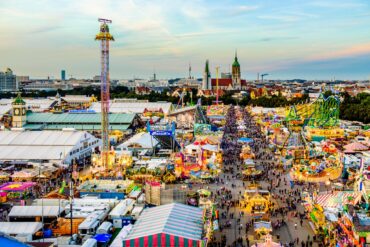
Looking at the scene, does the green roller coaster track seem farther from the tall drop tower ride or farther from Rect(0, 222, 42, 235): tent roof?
Rect(0, 222, 42, 235): tent roof

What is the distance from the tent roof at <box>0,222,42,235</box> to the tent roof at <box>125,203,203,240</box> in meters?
4.57

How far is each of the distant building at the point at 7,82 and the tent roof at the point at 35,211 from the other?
147 m

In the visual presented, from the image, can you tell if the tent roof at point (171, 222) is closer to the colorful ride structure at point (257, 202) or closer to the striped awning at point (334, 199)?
the colorful ride structure at point (257, 202)

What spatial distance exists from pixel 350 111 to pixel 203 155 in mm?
43607

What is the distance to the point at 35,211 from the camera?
2230 cm

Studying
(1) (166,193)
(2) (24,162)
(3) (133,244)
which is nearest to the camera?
(3) (133,244)

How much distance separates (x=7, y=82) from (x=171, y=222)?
520ft

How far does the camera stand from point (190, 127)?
5875 cm

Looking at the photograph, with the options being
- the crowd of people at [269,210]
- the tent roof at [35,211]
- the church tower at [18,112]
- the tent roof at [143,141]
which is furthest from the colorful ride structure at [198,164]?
the church tower at [18,112]

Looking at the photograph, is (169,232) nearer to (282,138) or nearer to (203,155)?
(203,155)

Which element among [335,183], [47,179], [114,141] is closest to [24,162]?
[47,179]

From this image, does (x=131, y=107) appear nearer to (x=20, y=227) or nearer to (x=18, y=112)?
(x=18, y=112)

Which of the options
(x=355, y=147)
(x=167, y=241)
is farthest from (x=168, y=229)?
(x=355, y=147)

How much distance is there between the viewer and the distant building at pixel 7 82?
161 m
